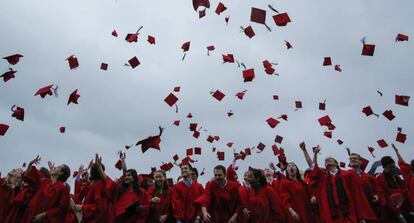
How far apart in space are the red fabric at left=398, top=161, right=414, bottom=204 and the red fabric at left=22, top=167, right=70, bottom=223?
21.8ft

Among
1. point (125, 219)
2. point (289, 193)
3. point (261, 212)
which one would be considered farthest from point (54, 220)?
point (289, 193)

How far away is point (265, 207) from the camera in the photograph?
768 cm

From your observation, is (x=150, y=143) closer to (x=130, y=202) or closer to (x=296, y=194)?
(x=130, y=202)

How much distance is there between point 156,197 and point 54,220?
1.92 metres

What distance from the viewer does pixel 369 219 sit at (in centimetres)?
720

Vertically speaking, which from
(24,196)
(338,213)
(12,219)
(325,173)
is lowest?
(12,219)

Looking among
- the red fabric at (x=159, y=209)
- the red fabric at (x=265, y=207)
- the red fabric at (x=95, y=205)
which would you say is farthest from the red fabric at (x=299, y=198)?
the red fabric at (x=95, y=205)

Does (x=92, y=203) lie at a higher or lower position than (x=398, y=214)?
lower

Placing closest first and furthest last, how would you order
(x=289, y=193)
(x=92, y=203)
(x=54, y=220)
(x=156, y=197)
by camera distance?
(x=54, y=220) < (x=92, y=203) < (x=156, y=197) < (x=289, y=193)

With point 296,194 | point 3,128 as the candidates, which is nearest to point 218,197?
point 296,194

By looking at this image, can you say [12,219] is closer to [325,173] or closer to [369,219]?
[325,173]

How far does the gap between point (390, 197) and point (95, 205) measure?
18.6 feet

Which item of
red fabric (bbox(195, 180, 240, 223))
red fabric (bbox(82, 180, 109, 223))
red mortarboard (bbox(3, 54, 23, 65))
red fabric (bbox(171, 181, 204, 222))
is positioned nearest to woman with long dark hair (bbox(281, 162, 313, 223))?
red fabric (bbox(195, 180, 240, 223))

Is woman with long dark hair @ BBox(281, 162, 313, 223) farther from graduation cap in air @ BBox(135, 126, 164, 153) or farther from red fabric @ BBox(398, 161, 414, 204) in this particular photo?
graduation cap in air @ BBox(135, 126, 164, 153)
